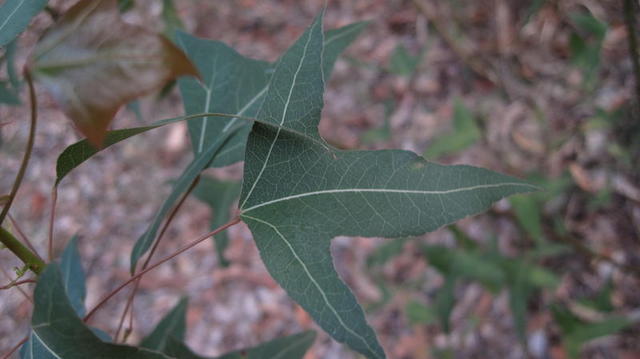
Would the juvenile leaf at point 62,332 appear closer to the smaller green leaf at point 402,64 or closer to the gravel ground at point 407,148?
the gravel ground at point 407,148

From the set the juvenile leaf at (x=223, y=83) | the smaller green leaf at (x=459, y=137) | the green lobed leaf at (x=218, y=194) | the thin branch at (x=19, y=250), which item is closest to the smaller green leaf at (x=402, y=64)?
the smaller green leaf at (x=459, y=137)

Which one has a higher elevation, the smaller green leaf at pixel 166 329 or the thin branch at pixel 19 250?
the thin branch at pixel 19 250

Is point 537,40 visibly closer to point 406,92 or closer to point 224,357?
point 406,92

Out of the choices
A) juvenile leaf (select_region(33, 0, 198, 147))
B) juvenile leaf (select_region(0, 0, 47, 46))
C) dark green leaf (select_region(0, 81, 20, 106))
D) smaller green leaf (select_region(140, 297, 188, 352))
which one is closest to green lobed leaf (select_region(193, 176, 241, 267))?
smaller green leaf (select_region(140, 297, 188, 352))

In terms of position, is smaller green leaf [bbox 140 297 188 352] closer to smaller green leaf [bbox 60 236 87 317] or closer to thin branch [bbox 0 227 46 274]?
smaller green leaf [bbox 60 236 87 317]

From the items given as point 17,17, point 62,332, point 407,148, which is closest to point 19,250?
point 62,332

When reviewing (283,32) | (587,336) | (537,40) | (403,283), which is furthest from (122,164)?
(587,336)
